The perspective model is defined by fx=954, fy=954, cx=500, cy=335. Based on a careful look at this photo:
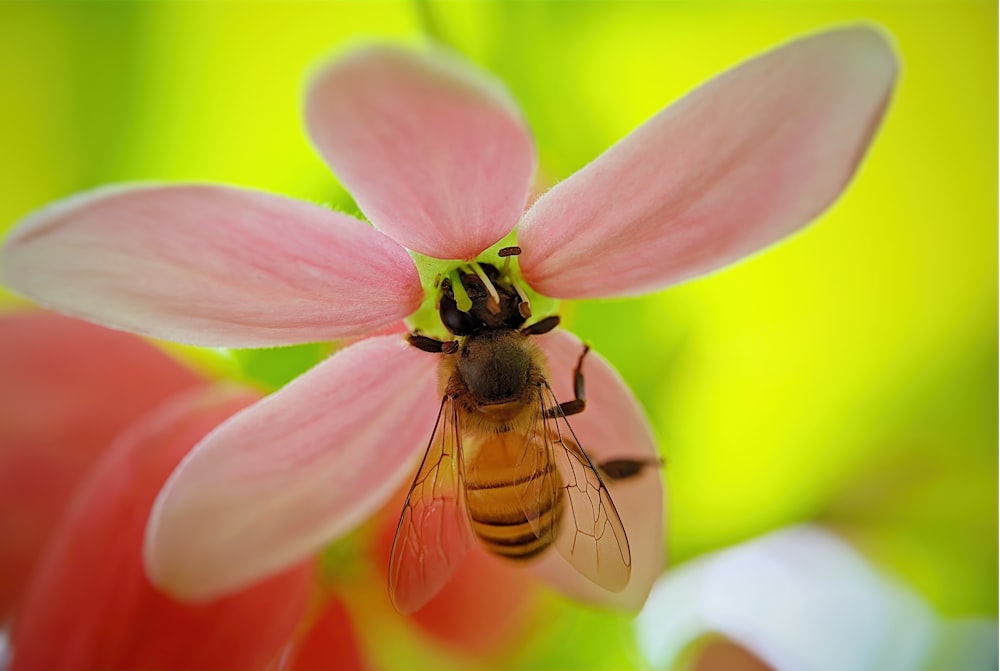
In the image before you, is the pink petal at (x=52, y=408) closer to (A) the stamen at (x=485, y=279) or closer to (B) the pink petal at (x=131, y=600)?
(B) the pink petal at (x=131, y=600)

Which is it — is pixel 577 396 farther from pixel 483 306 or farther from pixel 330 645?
pixel 330 645

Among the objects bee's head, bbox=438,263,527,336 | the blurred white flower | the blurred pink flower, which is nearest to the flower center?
bee's head, bbox=438,263,527,336

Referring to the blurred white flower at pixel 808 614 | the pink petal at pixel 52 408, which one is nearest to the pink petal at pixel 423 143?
the pink petal at pixel 52 408

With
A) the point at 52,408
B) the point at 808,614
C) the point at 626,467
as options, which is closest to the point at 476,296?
the point at 626,467

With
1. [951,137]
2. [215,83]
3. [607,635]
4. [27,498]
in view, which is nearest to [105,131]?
[215,83]

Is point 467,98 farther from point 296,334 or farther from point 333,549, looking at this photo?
point 333,549

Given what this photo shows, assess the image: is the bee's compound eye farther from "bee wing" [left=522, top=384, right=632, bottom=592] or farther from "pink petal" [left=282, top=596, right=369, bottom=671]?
"pink petal" [left=282, top=596, right=369, bottom=671]
